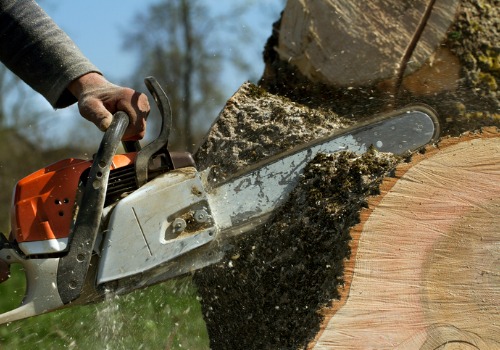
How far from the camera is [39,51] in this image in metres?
2.37

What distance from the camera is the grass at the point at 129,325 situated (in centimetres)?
291

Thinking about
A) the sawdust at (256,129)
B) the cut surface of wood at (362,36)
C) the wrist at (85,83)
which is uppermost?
the wrist at (85,83)

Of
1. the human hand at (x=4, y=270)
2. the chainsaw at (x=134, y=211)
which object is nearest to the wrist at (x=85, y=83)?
the chainsaw at (x=134, y=211)

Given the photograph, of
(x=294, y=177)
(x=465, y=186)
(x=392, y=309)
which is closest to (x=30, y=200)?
(x=294, y=177)

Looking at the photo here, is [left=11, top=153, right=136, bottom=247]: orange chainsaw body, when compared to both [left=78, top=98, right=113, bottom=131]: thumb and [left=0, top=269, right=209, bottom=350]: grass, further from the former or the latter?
[left=0, top=269, right=209, bottom=350]: grass

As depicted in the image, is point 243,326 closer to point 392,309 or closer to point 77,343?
point 392,309

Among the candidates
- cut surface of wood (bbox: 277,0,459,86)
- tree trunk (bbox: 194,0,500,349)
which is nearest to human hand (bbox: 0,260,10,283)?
tree trunk (bbox: 194,0,500,349)

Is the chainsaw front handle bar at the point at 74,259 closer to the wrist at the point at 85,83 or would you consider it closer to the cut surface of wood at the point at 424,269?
the wrist at the point at 85,83

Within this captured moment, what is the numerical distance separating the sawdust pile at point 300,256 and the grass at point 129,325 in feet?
1.28

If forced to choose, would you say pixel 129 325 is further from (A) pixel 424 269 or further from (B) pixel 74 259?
(A) pixel 424 269

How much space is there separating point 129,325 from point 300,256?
1.47m

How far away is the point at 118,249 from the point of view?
2184mm

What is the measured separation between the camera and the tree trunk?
6.58 ft

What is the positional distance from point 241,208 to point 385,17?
102cm
